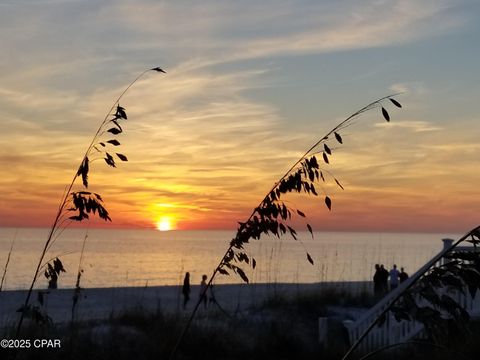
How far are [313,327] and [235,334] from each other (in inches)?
170

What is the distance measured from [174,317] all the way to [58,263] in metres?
11.5

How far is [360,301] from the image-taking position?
74.6 feet

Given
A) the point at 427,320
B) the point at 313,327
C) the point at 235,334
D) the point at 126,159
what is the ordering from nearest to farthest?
1. the point at 427,320
2. the point at 126,159
3. the point at 235,334
4. the point at 313,327

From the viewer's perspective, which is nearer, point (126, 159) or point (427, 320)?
point (427, 320)

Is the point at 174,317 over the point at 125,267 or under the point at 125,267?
under

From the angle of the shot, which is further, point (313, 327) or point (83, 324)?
point (313, 327)

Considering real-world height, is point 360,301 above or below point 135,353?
above

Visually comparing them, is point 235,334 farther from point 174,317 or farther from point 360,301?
point 360,301

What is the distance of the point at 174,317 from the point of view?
15750mm

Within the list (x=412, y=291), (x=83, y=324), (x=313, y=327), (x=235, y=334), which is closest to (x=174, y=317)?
(x=235, y=334)

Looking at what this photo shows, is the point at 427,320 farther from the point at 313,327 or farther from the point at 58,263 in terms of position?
the point at 313,327

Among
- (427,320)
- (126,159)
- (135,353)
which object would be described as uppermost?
(126,159)

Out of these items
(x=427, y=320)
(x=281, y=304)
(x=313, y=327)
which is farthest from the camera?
(x=281, y=304)

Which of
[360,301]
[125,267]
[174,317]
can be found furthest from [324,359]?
[125,267]
